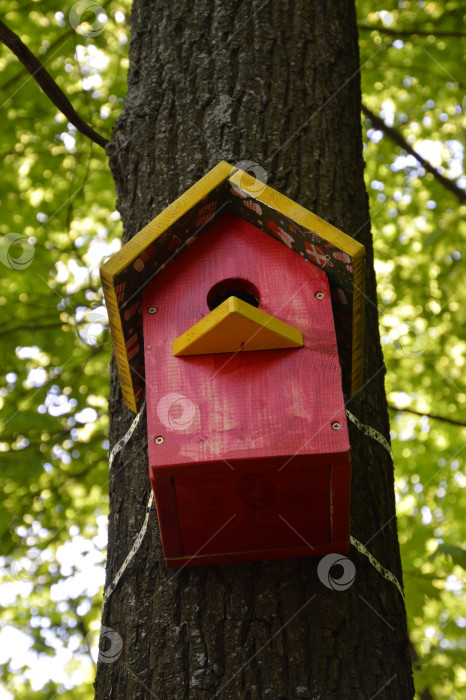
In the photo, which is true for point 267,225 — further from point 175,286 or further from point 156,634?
point 156,634

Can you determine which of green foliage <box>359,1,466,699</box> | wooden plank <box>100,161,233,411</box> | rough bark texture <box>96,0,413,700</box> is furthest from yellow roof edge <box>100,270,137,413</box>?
green foliage <box>359,1,466,699</box>

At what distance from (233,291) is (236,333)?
0.32m

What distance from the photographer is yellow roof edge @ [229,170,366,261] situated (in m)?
1.60

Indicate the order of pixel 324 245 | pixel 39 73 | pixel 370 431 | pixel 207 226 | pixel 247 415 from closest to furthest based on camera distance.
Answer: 1. pixel 247 415
2. pixel 324 245
3. pixel 207 226
4. pixel 370 431
5. pixel 39 73

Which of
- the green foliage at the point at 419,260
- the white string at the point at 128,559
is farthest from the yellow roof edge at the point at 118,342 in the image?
the green foliage at the point at 419,260

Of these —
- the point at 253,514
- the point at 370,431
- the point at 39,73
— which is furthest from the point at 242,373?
the point at 39,73

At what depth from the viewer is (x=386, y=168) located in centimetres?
523

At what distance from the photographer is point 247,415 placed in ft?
4.89

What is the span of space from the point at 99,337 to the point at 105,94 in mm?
1564

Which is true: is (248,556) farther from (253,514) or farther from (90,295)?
(90,295)

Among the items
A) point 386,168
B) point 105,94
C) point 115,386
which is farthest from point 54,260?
point 386,168

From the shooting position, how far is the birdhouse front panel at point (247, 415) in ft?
4.79

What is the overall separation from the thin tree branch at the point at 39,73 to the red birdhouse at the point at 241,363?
92cm

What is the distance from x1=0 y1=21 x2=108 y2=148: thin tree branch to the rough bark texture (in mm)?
224
